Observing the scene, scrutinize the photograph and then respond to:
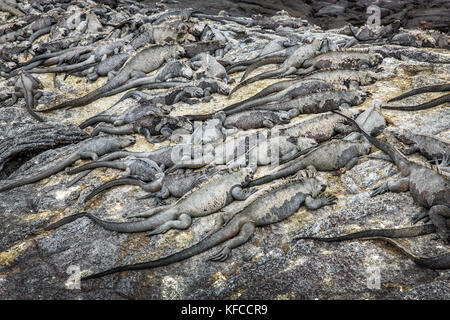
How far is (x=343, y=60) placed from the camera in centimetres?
872

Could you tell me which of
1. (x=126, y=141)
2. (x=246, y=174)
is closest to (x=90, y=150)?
(x=126, y=141)

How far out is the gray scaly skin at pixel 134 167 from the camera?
586cm

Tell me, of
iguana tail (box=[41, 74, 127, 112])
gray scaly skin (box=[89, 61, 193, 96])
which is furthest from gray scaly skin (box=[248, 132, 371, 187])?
iguana tail (box=[41, 74, 127, 112])

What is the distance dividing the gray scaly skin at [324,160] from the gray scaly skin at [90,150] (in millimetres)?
2865

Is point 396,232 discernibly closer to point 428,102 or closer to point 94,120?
point 428,102

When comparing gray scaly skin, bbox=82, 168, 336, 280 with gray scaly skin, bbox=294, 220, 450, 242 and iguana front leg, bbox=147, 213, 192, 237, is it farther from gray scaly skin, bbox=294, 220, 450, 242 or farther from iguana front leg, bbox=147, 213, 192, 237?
gray scaly skin, bbox=294, 220, 450, 242

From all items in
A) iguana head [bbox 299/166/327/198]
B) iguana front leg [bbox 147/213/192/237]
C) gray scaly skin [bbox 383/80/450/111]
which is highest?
gray scaly skin [bbox 383/80/450/111]

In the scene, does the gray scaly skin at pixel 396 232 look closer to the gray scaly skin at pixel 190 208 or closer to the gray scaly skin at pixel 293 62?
the gray scaly skin at pixel 190 208

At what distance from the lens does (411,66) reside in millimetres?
8258

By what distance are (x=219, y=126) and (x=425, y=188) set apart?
3.52m

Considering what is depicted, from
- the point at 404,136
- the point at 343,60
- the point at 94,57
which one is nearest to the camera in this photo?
the point at 404,136

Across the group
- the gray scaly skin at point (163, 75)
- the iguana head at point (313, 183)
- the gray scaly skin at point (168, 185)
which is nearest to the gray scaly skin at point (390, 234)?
the iguana head at point (313, 183)

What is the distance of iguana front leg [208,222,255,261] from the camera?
13.4 ft

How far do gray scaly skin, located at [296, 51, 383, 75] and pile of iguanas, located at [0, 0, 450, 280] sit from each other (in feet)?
0.09
